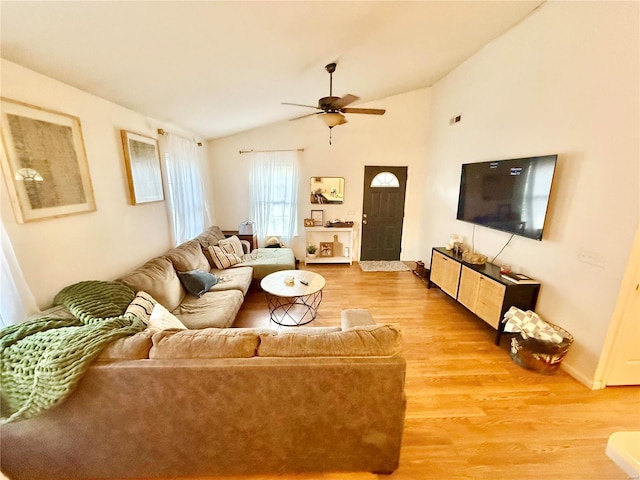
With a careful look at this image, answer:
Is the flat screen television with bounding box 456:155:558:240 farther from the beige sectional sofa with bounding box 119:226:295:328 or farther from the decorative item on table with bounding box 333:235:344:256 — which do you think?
the beige sectional sofa with bounding box 119:226:295:328

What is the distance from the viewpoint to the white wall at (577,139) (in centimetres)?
182

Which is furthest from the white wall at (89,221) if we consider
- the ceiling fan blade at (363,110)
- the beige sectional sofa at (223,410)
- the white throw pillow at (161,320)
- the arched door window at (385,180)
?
the arched door window at (385,180)

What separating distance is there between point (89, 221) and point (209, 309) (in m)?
1.22

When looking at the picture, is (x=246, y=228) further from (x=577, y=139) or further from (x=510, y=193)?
(x=577, y=139)

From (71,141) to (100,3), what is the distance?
113 centimetres

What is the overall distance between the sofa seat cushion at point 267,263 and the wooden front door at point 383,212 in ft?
6.13

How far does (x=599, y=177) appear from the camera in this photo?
197 cm

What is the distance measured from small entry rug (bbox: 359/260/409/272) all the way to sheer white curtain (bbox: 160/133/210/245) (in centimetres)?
312

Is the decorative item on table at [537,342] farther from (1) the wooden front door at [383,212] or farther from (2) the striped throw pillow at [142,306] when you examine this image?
(2) the striped throw pillow at [142,306]

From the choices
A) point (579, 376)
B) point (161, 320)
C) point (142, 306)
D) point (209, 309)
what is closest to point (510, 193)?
point (579, 376)

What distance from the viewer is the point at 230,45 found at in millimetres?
1873

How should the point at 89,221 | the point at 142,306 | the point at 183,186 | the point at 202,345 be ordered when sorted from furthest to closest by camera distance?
the point at 183,186 → the point at 89,221 → the point at 142,306 → the point at 202,345

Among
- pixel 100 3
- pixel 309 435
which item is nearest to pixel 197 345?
pixel 309 435

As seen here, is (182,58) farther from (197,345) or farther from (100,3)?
(197,345)
